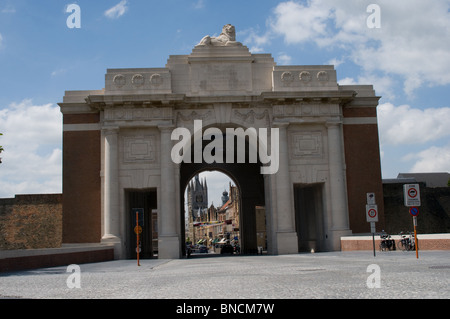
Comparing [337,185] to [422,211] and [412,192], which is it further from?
[412,192]

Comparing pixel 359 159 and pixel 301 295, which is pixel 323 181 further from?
pixel 301 295

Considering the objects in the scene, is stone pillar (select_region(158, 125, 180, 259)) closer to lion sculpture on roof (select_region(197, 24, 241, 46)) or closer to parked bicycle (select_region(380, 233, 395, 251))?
lion sculpture on roof (select_region(197, 24, 241, 46))

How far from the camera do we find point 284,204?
118ft

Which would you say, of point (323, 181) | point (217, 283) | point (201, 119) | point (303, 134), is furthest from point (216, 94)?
point (217, 283)

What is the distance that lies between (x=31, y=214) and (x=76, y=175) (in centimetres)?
618

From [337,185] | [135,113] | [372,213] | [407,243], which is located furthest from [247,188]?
[372,213]

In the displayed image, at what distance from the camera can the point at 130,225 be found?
3888 cm

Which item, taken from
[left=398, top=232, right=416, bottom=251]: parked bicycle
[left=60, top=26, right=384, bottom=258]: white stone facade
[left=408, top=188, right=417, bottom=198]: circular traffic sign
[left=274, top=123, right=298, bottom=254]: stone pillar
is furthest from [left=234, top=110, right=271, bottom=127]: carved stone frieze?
[left=408, top=188, right=417, bottom=198]: circular traffic sign

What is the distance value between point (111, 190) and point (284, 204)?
11.0 metres

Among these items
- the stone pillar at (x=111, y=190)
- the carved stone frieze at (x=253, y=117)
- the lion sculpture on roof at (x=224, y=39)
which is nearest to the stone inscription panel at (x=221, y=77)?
the carved stone frieze at (x=253, y=117)

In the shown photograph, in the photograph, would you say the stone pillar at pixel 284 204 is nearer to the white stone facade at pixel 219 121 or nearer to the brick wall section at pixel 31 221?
the white stone facade at pixel 219 121
